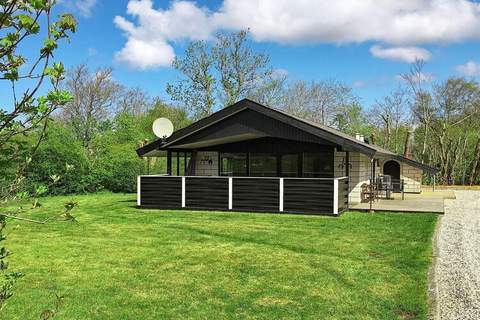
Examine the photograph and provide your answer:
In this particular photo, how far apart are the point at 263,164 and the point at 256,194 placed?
111 inches

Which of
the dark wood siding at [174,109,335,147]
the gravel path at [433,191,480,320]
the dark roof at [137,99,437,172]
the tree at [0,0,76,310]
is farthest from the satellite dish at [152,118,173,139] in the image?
the tree at [0,0,76,310]

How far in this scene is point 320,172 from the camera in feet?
51.3

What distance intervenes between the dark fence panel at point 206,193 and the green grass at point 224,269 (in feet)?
7.85

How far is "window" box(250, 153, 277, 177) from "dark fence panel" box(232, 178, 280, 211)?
102 inches

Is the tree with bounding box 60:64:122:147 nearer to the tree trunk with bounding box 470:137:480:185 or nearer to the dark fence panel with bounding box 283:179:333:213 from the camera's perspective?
the dark fence panel with bounding box 283:179:333:213

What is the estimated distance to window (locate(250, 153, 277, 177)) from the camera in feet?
52.9

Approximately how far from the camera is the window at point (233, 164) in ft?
54.8

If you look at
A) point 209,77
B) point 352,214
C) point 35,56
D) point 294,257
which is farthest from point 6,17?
point 209,77

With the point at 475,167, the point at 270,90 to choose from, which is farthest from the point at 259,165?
the point at 475,167

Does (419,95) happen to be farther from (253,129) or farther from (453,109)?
(253,129)

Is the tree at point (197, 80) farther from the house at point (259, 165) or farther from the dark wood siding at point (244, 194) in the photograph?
the dark wood siding at point (244, 194)

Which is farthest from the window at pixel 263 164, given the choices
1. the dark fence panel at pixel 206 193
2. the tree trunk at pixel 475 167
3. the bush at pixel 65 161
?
the tree trunk at pixel 475 167

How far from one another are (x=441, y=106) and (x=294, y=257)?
32.2m

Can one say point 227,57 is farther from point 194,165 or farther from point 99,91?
point 194,165
